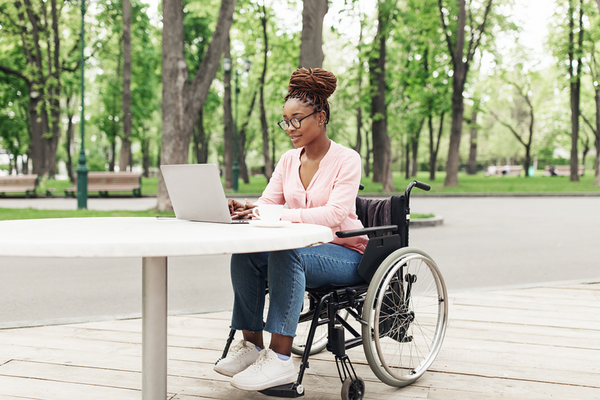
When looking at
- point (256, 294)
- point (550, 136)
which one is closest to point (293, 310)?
point (256, 294)

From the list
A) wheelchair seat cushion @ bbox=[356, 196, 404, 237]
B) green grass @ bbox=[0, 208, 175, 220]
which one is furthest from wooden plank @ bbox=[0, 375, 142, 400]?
green grass @ bbox=[0, 208, 175, 220]

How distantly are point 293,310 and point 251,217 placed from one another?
0.60 m

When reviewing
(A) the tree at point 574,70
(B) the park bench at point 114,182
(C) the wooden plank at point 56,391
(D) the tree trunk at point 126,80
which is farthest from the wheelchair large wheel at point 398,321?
(A) the tree at point 574,70

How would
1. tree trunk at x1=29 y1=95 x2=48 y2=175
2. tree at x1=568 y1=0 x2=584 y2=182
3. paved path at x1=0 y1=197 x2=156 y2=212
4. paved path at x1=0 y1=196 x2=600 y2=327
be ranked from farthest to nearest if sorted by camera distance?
tree at x1=568 y1=0 x2=584 y2=182 < tree trunk at x1=29 y1=95 x2=48 y2=175 < paved path at x1=0 y1=197 x2=156 y2=212 < paved path at x1=0 y1=196 x2=600 y2=327

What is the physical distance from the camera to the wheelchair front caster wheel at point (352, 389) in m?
2.51

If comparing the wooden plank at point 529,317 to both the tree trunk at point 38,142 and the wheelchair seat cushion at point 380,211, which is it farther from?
the tree trunk at point 38,142

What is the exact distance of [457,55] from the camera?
72.7 ft

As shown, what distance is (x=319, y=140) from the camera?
301 cm

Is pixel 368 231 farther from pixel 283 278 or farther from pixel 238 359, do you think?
pixel 238 359

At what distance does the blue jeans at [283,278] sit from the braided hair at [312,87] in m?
0.75

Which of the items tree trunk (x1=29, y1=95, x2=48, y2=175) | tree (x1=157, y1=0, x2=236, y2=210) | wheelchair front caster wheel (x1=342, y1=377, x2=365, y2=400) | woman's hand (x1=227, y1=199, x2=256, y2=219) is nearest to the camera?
wheelchair front caster wheel (x1=342, y1=377, x2=365, y2=400)

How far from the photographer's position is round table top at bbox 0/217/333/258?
67.7 inches

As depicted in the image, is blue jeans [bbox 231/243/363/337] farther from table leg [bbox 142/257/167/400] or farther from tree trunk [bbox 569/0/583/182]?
tree trunk [bbox 569/0/583/182]

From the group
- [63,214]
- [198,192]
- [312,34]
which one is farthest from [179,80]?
[198,192]
